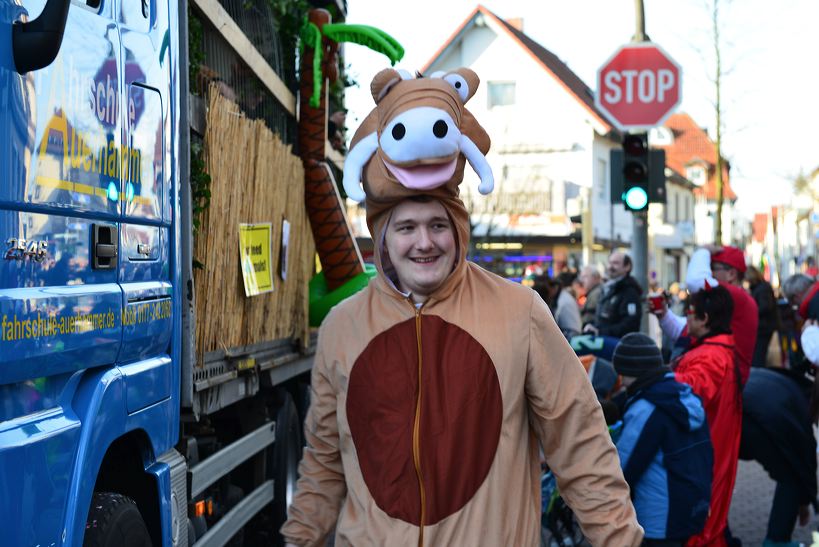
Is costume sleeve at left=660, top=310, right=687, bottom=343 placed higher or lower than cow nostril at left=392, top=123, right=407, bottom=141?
lower

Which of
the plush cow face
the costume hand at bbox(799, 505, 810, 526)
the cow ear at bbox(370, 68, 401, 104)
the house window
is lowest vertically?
the costume hand at bbox(799, 505, 810, 526)

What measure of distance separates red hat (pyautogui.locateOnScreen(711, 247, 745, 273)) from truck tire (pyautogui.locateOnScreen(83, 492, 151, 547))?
254 inches

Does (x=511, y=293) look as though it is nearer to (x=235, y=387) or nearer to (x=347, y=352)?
(x=347, y=352)

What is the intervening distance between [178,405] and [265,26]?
330 cm

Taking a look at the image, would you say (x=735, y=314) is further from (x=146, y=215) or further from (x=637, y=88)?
(x=146, y=215)

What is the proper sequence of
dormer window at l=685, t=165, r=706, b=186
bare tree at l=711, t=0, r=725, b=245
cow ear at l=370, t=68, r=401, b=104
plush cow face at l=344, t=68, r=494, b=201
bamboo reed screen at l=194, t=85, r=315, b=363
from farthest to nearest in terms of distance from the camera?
1. dormer window at l=685, t=165, r=706, b=186
2. bare tree at l=711, t=0, r=725, b=245
3. bamboo reed screen at l=194, t=85, r=315, b=363
4. cow ear at l=370, t=68, r=401, b=104
5. plush cow face at l=344, t=68, r=494, b=201

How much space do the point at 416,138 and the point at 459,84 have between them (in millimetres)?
330

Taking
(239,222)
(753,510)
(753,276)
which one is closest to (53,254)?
(239,222)

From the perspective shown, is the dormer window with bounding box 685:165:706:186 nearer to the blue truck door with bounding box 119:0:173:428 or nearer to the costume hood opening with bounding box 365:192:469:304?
the blue truck door with bounding box 119:0:173:428

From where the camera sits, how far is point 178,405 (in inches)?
196

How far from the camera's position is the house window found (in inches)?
1734

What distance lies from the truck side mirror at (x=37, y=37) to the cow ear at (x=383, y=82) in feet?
2.92

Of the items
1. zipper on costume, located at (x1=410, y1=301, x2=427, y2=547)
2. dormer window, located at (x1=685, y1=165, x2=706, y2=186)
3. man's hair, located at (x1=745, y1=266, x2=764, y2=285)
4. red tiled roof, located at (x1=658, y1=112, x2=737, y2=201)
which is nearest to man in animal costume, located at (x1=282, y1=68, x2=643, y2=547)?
zipper on costume, located at (x1=410, y1=301, x2=427, y2=547)

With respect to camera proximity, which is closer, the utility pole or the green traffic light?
the green traffic light
